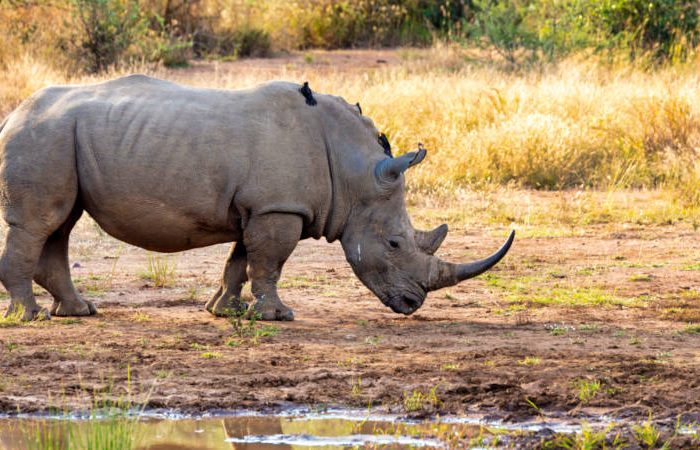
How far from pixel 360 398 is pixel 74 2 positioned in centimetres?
1481

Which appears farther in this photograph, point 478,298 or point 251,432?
point 478,298

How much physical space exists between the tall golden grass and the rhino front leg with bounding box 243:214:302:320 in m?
5.36

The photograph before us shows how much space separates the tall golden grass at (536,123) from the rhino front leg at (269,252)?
536 cm

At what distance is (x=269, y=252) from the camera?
8.04 m

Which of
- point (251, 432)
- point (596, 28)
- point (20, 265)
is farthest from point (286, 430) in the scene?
point (596, 28)

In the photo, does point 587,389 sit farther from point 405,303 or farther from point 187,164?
point 187,164

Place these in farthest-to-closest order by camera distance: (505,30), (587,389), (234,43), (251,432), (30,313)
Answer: (234,43) → (505,30) → (30,313) → (587,389) → (251,432)

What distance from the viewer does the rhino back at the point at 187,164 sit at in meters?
7.82

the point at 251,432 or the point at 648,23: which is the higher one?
the point at 251,432

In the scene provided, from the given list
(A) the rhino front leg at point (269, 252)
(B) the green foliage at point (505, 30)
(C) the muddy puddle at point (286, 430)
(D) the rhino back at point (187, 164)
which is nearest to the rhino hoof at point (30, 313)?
(D) the rhino back at point (187, 164)

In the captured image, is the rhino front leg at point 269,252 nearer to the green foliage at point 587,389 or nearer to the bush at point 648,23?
the green foliage at point 587,389

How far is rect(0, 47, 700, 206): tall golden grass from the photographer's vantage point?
14.2 metres

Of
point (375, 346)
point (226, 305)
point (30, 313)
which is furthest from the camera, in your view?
point (226, 305)

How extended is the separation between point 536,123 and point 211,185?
289 inches
